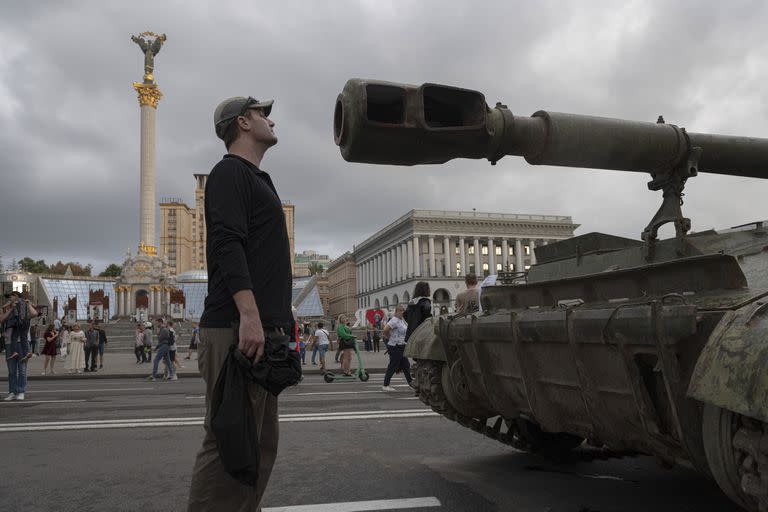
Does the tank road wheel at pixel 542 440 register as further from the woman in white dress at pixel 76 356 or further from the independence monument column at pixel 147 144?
the independence monument column at pixel 147 144

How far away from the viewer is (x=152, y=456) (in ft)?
17.9

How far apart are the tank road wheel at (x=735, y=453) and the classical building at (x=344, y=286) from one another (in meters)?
111

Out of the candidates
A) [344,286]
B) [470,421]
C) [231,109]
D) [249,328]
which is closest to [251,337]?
[249,328]

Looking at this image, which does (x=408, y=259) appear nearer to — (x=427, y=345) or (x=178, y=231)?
(x=178, y=231)

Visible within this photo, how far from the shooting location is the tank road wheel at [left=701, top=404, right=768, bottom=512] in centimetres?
226

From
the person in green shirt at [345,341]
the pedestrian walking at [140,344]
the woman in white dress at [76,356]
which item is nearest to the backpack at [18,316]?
the person in green shirt at [345,341]

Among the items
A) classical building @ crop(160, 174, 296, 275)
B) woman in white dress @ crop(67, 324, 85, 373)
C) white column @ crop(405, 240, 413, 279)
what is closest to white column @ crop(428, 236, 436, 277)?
white column @ crop(405, 240, 413, 279)

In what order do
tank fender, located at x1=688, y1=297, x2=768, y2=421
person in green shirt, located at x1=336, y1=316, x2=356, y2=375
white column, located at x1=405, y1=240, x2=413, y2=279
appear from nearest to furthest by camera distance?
tank fender, located at x1=688, y1=297, x2=768, y2=421, person in green shirt, located at x1=336, y1=316, x2=356, y2=375, white column, located at x1=405, y1=240, x2=413, y2=279

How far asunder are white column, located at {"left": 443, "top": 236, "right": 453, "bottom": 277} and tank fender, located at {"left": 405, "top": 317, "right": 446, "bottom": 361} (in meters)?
79.3

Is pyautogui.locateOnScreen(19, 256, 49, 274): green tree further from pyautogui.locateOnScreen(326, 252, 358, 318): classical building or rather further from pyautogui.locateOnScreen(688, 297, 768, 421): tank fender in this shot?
pyautogui.locateOnScreen(688, 297, 768, 421): tank fender

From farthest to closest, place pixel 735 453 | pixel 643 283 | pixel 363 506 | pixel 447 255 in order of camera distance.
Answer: pixel 447 255
pixel 363 506
pixel 643 283
pixel 735 453

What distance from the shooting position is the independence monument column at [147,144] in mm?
63656

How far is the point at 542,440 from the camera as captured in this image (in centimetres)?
512

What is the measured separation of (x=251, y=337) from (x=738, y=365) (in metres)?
1.68
